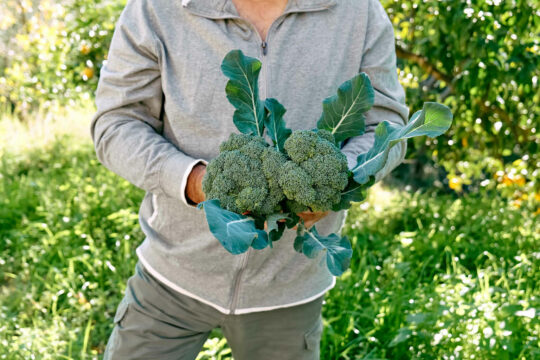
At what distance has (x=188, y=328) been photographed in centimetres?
168

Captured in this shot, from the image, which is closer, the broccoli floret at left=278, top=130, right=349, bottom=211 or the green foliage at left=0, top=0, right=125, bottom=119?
the broccoli floret at left=278, top=130, right=349, bottom=211

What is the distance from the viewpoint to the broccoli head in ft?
4.06

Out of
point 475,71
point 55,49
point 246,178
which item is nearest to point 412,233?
point 475,71

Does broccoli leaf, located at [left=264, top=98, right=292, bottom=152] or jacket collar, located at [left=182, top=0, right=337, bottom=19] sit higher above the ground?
jacket collar, located at [left=182, top=0, right=337, bottom=19]

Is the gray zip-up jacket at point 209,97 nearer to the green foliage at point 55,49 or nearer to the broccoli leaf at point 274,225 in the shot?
the broccoli leaf at point 274,225

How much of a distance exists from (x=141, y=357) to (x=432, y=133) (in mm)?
1047

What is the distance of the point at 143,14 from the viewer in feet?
5.00

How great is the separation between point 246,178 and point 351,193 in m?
0.27

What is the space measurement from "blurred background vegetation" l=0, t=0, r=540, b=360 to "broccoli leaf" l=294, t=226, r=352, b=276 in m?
1.23

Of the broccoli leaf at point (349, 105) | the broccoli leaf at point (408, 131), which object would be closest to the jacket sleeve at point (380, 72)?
the broccoli leaf at point (349, 105)

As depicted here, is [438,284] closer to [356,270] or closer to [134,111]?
[356,270]

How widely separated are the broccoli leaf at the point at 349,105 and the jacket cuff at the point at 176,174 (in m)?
0.35

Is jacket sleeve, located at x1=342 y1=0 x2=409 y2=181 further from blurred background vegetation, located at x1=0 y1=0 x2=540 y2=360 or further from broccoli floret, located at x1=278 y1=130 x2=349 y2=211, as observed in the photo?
blurred background vegetation, located at x1=0 y1=0 x2=540 y2=360

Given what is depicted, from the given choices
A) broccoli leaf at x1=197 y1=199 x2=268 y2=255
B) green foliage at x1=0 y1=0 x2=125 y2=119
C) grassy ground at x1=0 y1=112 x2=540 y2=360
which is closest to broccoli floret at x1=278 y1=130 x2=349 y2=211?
broccoli leaf at x1=197 y1=199 x2=268 y2=255
